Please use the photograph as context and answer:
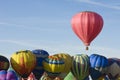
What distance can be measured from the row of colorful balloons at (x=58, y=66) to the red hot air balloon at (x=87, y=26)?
163 cm

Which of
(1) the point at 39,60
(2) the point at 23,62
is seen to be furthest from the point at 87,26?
(2) the point at 23,62

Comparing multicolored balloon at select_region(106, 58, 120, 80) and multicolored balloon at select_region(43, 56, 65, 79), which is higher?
multicolored balloon at select_region(43, 56, 65, 79)

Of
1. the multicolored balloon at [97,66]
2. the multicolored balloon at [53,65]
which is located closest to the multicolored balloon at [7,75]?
the multicolored balloon at [53,65]

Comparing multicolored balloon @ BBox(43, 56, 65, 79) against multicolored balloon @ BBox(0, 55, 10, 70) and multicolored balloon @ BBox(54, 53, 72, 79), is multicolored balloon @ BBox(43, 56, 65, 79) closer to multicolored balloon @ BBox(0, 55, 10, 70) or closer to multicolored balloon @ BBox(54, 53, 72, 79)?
multicolored balloon @ BBox(54, 53, 72, 79)

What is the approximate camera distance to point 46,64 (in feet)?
112

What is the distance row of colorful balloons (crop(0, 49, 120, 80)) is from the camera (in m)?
33.2

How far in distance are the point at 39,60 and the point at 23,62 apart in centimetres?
169

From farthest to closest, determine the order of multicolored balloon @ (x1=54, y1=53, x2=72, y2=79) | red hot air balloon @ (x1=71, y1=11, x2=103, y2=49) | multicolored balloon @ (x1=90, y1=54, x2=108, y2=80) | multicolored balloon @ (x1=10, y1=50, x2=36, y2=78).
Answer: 1. red hot air balloon @ (x1=71, y1=11, x2=103, y2=49)
2. multicolored balloon @ (x1=90, y1=54, x2=108, y2=80)
3. multicolored balloon @ (x1=54, y1=53, x2=72, y2=79)
4. multicolored balloon @ (x1=10, y1=50, x2=36, y2=78)

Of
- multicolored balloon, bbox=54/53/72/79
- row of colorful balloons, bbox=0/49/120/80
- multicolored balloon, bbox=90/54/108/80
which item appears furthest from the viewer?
multicolored balloon, bbox=90/54/108/80

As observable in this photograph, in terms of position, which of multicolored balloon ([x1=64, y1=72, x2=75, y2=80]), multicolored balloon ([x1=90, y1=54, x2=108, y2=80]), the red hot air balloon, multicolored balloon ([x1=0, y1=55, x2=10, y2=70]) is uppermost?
the red hot air balloon

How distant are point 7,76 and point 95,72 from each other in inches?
293

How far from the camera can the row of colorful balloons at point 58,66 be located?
33.2 m

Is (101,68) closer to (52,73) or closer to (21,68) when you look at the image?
(52,73)

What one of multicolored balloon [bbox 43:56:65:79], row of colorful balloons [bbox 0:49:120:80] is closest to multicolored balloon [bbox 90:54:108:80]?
row of colorful balloons [bbox 0:49:120:80]
